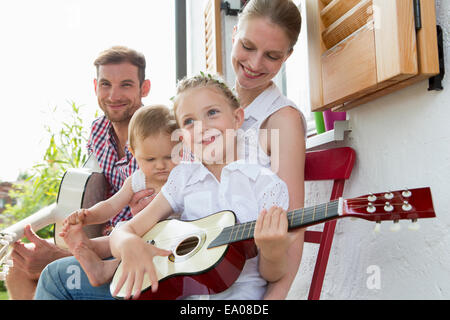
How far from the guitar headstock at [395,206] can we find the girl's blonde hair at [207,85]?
27cm

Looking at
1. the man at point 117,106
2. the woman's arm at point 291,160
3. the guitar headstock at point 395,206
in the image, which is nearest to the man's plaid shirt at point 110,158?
the man at point 117,106

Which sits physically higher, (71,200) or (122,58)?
(122,58)

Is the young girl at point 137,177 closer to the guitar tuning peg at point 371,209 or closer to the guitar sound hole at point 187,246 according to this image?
the guitar sound hole at point 187,246

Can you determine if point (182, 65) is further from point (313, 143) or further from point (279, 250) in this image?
point (279, 250)

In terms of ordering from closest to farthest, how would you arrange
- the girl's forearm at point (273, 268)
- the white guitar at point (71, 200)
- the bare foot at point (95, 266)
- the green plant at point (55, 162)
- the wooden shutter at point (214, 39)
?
the girl's forearm at point (273, 268)
the bare foot at point (95, 266)
the white guitar at point (71, 200)
the green plant at point (55, 162)
the wooden shutter at point (214, 39)

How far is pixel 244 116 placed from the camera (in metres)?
0.66

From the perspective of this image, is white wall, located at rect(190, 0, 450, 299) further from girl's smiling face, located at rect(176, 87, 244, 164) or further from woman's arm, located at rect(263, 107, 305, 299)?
girl's smiling face, located at rect(176, 87, 244, 164)

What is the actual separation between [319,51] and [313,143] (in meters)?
0.19

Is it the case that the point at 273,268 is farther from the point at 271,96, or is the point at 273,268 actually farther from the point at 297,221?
the point at 271,96

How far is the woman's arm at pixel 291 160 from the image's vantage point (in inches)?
22.2

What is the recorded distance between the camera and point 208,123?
0.59 m

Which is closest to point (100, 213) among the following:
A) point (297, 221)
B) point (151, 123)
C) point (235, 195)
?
point (151, 123)

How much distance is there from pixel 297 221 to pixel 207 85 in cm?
28
